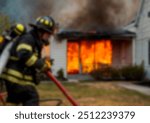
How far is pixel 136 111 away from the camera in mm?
4645

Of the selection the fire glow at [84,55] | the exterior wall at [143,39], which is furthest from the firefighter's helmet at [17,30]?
the fire glow at [84,55]

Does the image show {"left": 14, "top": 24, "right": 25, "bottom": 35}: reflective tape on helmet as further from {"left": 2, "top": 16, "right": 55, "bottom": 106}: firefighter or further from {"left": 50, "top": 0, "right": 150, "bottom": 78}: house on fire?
{"left": 50, "top": 0, "right": 150, "bottom": 78}: house on fire

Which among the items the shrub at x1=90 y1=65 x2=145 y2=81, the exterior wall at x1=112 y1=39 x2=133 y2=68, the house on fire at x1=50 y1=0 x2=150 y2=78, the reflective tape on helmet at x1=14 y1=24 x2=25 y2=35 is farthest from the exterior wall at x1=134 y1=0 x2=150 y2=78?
the reflective tape on helmet at x1=14 y1=24 x2=25 y2=35

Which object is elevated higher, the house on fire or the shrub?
→ the house on fire

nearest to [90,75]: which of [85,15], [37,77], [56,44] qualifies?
[56,44]

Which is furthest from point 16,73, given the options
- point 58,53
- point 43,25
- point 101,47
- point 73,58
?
point 101,47

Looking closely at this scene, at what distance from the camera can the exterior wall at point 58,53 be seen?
21.2 meters

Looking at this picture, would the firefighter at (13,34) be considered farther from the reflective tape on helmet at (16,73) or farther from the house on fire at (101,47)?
the house on fire at (101,47)

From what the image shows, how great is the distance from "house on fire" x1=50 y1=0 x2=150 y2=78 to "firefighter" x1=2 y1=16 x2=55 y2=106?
48.6 ft

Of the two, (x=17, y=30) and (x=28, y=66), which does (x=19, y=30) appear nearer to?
(x=17, y=30)

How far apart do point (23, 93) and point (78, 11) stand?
17624 millimetres

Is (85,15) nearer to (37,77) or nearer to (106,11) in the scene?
(106,11)

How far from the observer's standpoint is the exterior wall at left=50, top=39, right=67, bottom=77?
21.2 m

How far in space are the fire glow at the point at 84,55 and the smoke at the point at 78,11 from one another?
2.90ft
